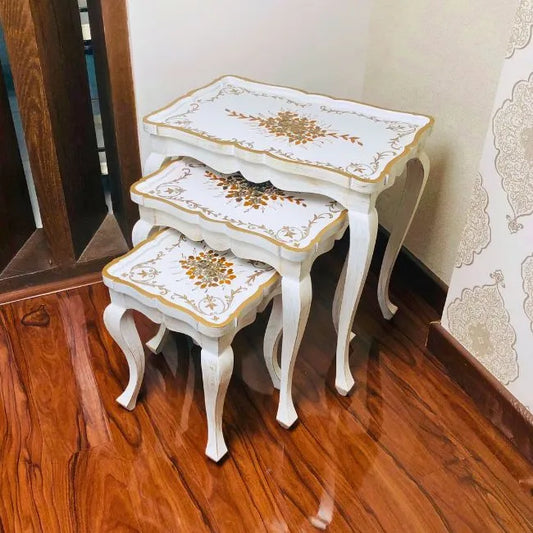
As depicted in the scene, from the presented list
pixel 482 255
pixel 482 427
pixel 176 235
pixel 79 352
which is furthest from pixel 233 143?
pixel 482 427

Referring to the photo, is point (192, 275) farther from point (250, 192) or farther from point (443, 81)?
point (443, 81)

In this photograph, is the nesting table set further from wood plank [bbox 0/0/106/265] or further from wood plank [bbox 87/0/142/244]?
wood plank [bbox 0/0/106/265]

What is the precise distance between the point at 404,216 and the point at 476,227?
0.68ft

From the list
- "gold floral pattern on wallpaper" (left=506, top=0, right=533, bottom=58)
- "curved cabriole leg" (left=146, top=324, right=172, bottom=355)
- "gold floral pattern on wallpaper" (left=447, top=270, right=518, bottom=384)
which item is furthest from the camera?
"curved cabriole leg" (left=146, top=324, right=172, bottom=355)

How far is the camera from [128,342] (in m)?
1.17

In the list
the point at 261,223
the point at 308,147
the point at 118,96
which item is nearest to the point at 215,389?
the point at 261,223

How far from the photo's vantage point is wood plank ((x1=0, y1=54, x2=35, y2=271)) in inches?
57.7

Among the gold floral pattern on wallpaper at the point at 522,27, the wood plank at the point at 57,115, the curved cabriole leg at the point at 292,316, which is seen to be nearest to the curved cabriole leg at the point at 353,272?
the curved cabriole leg at the point at 292,316

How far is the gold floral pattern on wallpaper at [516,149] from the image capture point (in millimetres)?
1003

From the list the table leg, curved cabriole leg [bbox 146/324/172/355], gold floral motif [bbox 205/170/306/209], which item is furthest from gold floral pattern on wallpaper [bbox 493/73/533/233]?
curved cabriole leg [bbox 146/324/172/355]

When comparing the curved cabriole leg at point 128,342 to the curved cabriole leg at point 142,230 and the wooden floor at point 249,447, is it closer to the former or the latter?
the wooden floor at point 249,447

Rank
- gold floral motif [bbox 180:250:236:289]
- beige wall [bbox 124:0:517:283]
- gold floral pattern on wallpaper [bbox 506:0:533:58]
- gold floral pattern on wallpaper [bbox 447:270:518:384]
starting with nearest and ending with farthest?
gold floral pattern on wallpaper [bbox 506:0:533:58] → gold floral motif [bbox 180:250:236:289] → gold floral pattern on wallpaper [bbox 447:270:518:384] → beige wall [bbox 124:0:517:283]

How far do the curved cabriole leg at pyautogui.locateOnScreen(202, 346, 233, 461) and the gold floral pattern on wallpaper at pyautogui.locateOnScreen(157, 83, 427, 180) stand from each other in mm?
368

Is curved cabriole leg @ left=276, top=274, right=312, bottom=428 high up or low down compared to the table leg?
down
